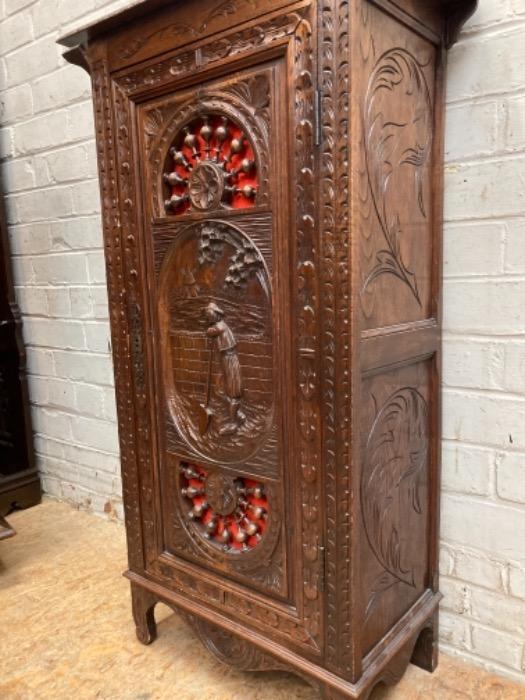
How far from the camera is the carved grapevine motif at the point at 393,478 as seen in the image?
1120 millimetres

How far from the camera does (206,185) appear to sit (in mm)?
1152

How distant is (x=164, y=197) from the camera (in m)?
1.24

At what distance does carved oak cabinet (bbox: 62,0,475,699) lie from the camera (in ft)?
3.25

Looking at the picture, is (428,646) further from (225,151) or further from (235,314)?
(225,151)

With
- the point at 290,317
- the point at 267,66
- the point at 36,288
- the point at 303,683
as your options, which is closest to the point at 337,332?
the point at 290,317

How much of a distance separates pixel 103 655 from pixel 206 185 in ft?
4.23

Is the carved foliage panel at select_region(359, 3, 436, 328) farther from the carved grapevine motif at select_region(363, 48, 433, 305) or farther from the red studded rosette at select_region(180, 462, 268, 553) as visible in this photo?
the red studded rosette at select_region(180, 462, 268, 553)

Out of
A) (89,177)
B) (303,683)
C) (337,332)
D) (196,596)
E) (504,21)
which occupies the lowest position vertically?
(303,683)

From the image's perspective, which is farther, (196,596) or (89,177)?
(89,177)

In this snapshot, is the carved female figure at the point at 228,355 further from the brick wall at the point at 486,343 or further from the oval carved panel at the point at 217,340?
the brick wall at the point at 486,343

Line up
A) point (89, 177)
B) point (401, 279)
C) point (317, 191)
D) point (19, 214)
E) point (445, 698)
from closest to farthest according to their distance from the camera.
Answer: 1. point (317, 191)
2. point (401, 279)
3. point (445, 698)
4. point (89, 177)
5. point (19, 214)

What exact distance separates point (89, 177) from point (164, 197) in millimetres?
995

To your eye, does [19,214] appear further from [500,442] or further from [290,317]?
[500,442]

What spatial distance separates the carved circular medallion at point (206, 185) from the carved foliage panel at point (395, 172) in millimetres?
309
